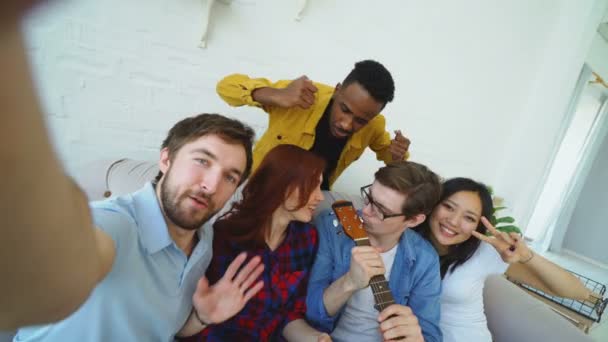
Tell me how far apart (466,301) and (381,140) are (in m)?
0.83

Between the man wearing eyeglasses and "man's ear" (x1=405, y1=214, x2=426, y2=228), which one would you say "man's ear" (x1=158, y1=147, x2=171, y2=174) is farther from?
"man's ear" (x1=405, y1=214, x2=426, y2=228)

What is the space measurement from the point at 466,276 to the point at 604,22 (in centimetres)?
247

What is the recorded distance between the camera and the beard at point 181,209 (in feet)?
2.60

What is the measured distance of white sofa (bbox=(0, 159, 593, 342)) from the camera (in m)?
1.12

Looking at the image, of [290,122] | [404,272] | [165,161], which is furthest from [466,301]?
[165,161]

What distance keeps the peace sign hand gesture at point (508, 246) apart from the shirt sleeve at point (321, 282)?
66 cm

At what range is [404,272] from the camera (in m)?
1.20

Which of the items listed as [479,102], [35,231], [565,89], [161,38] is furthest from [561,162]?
[35,231]

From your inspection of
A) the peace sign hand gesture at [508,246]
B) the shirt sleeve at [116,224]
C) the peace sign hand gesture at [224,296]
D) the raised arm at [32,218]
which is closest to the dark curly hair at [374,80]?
the peace sign hand gesture at [508,246]

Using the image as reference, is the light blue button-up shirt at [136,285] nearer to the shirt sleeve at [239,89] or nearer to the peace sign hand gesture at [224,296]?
the peace sign hand gesture at [224,296]

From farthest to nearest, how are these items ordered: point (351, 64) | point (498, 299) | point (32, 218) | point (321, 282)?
point (351, 64) → point (498, 299) → point (321, 282) → point (32, 218)

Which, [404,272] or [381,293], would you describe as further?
[404,272]

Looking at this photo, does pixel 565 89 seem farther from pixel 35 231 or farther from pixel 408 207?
pixel 35 231

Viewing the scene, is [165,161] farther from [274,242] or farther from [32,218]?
[32,218]
